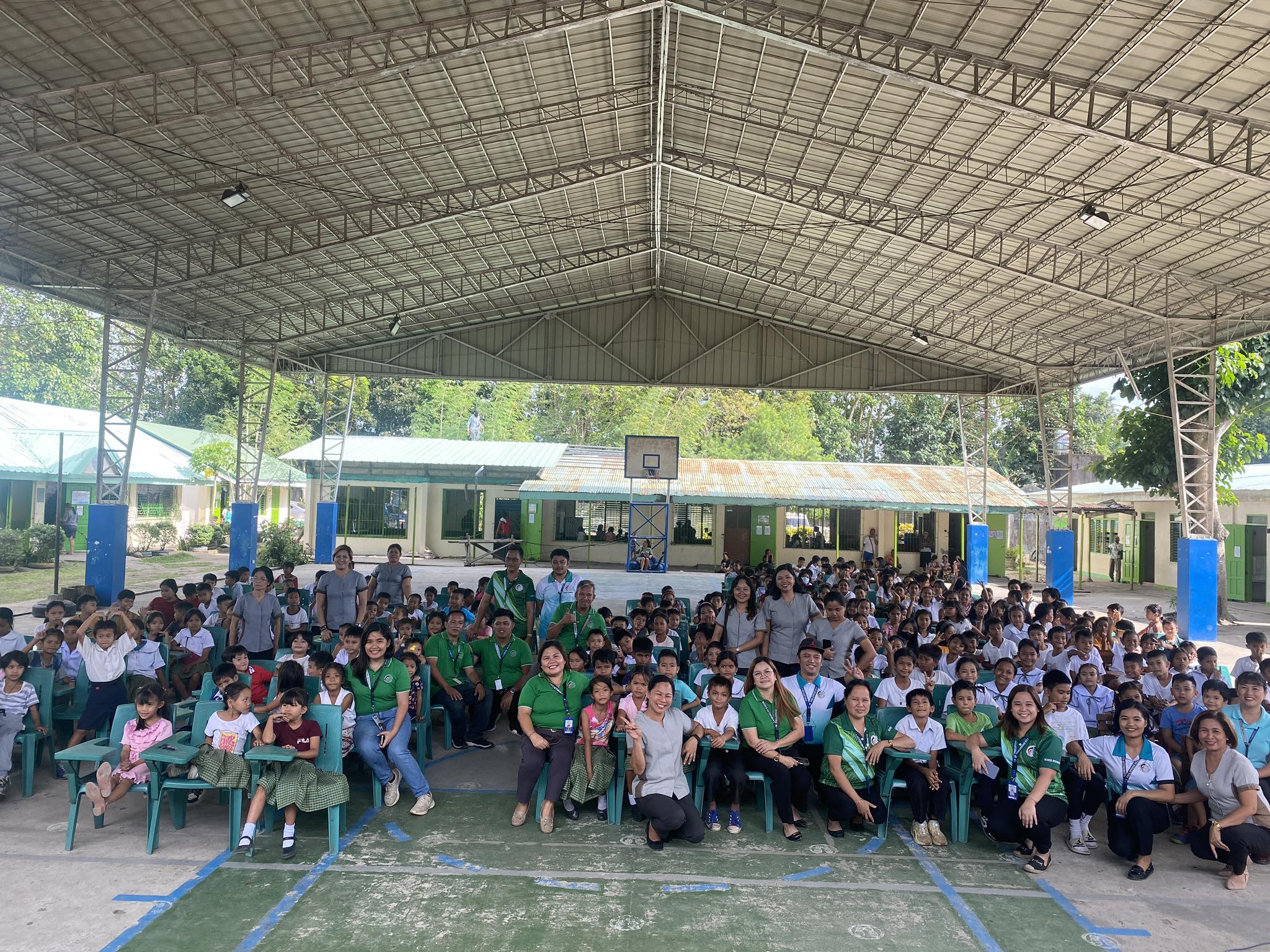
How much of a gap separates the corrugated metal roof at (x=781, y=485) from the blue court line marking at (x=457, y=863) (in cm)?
1942

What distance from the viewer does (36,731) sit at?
6211mm

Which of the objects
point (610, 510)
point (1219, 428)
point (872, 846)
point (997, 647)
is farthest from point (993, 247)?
point (610, 510)

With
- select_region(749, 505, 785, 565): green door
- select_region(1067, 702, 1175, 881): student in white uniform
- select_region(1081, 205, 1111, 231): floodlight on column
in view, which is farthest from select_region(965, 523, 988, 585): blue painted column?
select_region(1067, 702, 1175, 881): student in white uniform

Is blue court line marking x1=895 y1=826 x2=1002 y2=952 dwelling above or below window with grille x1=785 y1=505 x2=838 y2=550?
below

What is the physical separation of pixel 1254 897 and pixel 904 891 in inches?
76.5

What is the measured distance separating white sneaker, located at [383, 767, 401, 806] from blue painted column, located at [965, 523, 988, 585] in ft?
62.8

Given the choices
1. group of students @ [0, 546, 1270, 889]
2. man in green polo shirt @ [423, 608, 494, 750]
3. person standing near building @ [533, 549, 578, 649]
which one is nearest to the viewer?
group of students @ [0, 546, 1270, 889]

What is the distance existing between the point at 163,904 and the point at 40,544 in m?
21.8

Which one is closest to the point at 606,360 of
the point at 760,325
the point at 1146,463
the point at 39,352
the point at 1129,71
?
the point at 760,325

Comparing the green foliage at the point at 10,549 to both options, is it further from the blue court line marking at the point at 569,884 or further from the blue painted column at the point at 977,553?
the blue painted column at the point at 977,553

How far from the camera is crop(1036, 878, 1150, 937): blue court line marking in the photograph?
450cm

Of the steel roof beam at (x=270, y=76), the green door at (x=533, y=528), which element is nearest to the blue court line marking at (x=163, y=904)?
the steel roof beam at (x=270, y=76)

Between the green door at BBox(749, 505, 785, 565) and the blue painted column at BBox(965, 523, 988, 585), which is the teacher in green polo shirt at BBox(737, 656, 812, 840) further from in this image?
the green door at BBox(749, 505, 785, 565)

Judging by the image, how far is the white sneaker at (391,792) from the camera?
6.05 metres
